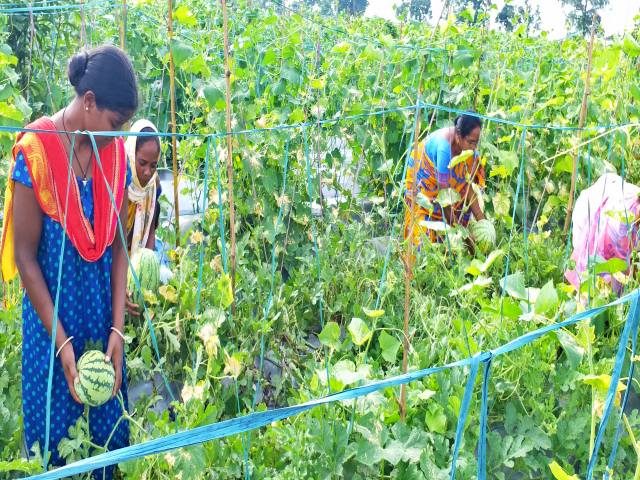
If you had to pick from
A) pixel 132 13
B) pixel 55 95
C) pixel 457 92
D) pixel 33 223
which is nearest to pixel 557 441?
pixel 33 223

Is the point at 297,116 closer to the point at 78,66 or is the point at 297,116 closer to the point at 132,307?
the point at 132,307

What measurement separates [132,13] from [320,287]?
4898 mm

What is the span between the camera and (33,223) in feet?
5.49

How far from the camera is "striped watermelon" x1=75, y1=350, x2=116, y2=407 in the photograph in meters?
1.74

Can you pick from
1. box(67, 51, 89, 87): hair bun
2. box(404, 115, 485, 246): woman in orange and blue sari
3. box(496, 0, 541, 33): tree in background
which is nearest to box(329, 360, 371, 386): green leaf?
box(67, 51, 89, 87): hair bun

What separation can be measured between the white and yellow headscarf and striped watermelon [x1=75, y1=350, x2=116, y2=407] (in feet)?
2.77

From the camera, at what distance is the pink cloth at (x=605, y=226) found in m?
2.65

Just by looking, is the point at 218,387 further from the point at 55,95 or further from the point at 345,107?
the point at 55,95

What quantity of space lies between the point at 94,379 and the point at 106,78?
2.47 feet

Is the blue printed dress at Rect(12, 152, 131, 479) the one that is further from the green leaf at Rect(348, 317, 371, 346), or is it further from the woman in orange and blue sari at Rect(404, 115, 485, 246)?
the woman in orange and blue sari at Rect(404, 115, 485, 246)

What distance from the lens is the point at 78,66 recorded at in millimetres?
1709

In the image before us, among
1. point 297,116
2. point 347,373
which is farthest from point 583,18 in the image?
point 347,373

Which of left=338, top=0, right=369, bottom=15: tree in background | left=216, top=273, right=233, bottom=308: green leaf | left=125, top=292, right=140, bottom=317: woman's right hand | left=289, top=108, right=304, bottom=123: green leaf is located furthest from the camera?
left=338, top=0, right=369, bottom=15: tree in background

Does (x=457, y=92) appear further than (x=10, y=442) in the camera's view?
Yes
